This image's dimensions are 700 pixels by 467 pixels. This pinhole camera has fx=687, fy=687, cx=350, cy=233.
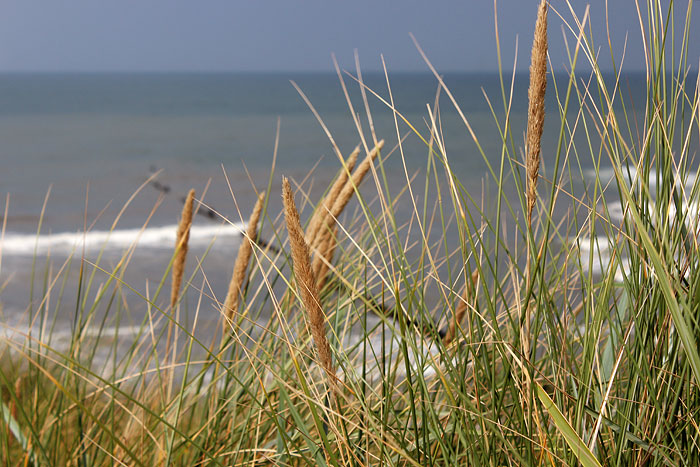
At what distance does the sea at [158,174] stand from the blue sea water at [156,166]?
4 cm

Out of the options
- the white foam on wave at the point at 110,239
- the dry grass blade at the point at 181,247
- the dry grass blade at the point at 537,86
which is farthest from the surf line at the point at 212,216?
the dry grass blade at the point at 537,86

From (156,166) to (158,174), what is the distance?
1093 cm

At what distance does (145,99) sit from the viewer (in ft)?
154

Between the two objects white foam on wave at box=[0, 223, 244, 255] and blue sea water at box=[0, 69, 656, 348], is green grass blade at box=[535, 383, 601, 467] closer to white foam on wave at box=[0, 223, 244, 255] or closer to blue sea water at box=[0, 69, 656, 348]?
blue sea water at box=[0, 69, 656, 348]

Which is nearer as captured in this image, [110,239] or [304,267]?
[304,267]

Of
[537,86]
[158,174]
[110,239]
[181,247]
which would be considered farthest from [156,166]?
[537,86]

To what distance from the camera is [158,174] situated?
649 centimetres

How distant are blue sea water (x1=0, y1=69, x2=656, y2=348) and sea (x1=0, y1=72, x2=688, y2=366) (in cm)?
4

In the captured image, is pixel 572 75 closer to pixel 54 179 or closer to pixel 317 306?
pixel 317 306

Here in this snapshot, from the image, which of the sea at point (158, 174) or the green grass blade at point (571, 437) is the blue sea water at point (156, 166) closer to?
the sea at point (158, 174)

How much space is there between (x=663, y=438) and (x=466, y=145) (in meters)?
21.1

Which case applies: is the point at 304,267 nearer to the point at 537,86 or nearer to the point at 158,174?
the point at 537,86

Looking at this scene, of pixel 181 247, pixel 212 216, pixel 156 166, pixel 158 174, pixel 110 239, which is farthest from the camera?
pixel 156 166

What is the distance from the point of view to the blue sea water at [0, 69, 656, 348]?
6.95 metres
